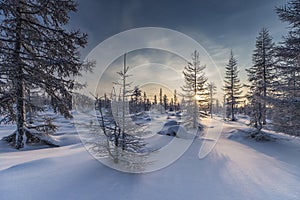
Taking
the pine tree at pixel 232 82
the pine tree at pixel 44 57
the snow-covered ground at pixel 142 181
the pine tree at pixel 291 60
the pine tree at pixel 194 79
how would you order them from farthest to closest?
the pine tree at pixel 232 82 → the pine tree at pixel 194 79 → the pine tree at pixel 291 60 → the pine tree at pixel 44 57 → the snow-covered ground at pixel 142 181

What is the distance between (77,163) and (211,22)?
9383 mm

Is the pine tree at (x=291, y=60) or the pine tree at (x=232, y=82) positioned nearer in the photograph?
the pine tree at (x=291, y=60)

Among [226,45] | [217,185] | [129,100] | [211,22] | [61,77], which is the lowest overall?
[217,185]

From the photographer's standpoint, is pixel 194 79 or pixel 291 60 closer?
pixel 291 60

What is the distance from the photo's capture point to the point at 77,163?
4398mm

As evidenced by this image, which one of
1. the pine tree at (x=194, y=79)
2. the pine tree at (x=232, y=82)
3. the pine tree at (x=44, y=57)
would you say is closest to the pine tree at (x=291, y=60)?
the pine tree at (x=194, y=79)

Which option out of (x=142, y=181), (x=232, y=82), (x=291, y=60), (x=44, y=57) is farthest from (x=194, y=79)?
(x=142, y=181)

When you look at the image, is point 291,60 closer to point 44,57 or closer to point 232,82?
point 44,57

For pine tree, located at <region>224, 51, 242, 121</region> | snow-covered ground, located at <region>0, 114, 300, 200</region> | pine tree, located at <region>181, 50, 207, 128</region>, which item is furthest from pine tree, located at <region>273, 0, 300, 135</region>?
pine tree, located at <region>224, 51, 242, 121</region>

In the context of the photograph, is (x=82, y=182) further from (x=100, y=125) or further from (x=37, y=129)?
(x=37, y=129)

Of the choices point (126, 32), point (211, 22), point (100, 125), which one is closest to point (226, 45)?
point (211, 22)

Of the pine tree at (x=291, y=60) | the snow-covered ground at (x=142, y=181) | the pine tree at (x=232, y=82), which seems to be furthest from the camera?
the pine tree at (x=232, y=82)

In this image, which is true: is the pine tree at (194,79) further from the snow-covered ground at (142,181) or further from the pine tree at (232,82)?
the snow-covered ground at (142,181)

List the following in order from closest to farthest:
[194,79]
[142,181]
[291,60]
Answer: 1. [142,181]
2. [291,60]
3. [194,79]
